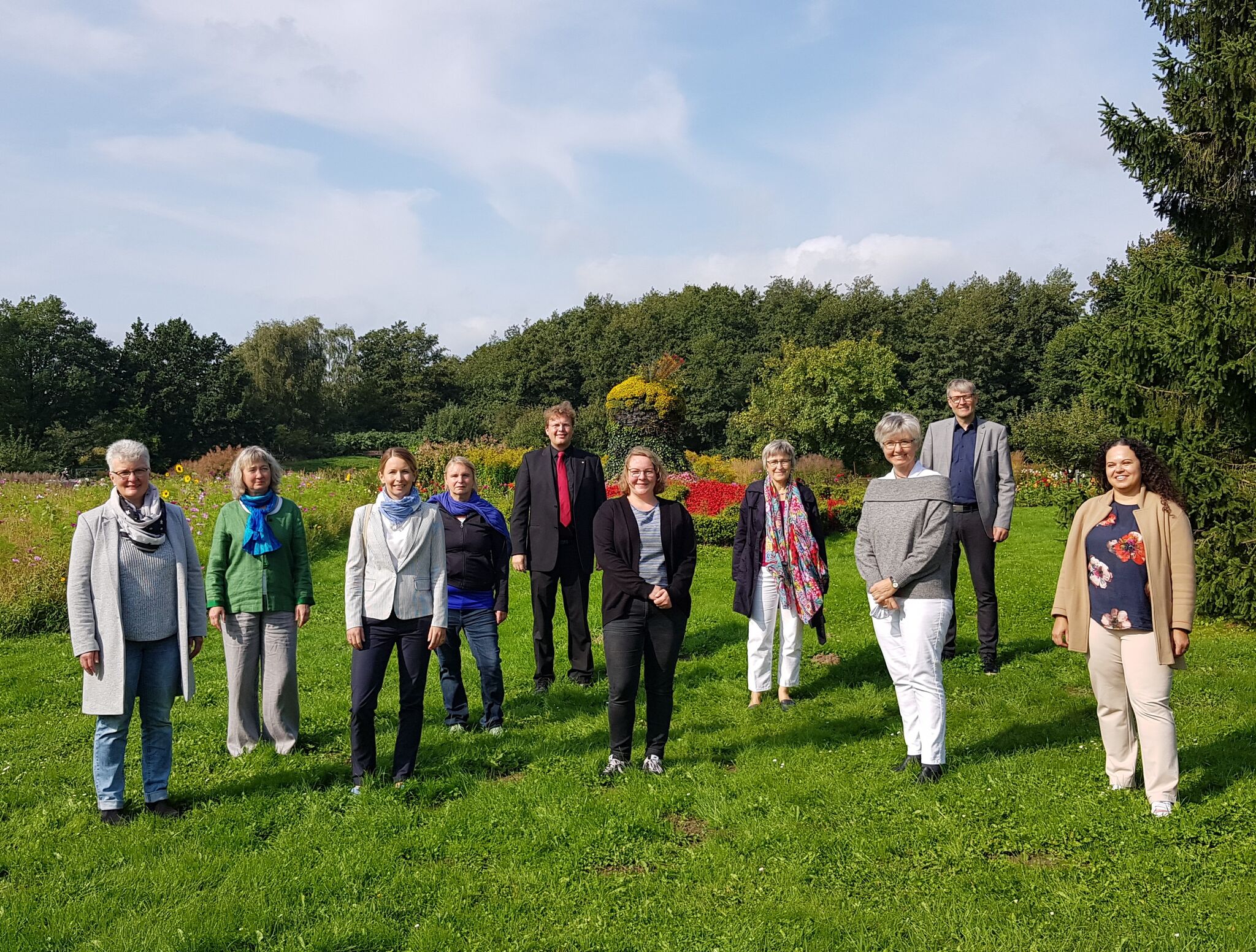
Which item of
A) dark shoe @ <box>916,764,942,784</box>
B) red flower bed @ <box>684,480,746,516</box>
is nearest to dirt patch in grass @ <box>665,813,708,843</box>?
dark shoe @ <box>916,764,942,784</box>

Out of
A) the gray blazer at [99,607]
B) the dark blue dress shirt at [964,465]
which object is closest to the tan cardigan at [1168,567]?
the dark blue dress shirt at [964,465]

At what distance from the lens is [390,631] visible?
4.38m

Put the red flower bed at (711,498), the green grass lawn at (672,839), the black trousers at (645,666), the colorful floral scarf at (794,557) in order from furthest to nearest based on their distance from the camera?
the red flower bed at (711,498), the colorful floral scarf at (794,557), the black trousers at (645,666), the green grass lawn at (672,839)

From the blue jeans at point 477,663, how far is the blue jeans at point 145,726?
5.39 feet

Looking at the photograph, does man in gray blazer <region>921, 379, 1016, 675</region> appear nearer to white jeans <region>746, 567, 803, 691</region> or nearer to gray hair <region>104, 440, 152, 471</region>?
white jeans <region>746, 567, 803, 691</region>

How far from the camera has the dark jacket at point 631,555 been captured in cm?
438

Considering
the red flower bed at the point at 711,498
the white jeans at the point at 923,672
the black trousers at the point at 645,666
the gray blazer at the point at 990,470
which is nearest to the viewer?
the white jeans at the point at 923,672

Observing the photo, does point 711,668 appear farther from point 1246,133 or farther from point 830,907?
point 1246,133

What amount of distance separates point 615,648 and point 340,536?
1028 centimetres

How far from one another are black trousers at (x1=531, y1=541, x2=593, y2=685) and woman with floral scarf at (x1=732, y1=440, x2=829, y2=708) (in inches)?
51.7

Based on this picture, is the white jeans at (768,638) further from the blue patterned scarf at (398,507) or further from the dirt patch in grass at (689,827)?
the blue patterned scarf at (398,507)

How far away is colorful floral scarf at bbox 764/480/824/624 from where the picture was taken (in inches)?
222

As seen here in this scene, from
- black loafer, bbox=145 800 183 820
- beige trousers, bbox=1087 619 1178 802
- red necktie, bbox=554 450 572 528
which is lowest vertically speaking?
black loafer, bbox=145 800 183 820

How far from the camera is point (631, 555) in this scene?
4.41 metres
